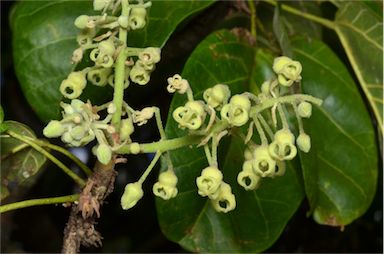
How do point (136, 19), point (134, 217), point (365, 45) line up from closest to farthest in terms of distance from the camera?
point (136, 19) → point (365, 45) → point (134, 217)

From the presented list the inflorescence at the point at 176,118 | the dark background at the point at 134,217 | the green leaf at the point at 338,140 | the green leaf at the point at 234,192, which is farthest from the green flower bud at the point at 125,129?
the dark background at the point at 134,217

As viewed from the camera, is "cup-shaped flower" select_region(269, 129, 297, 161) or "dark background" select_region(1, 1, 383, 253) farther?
"dark background" select_region(1, 1, 383, 253)

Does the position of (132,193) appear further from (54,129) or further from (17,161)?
(17,161)

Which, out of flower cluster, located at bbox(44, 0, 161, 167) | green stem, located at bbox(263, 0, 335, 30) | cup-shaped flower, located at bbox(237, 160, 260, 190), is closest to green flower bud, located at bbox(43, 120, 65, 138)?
flower cluster, located at bbox(44, 0, 161, 167)

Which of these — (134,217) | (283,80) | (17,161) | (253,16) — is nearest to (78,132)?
(283,80)

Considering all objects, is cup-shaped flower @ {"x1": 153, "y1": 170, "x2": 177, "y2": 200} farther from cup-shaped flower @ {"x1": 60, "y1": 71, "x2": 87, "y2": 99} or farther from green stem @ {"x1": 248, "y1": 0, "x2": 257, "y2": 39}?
green stem @ {"x1": 248, "y1": 0, "x2": 257, "y2": 39}

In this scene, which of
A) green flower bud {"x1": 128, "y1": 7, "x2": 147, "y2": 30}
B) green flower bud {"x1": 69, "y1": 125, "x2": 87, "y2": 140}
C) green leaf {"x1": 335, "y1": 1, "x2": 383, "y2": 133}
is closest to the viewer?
green flower bud {"x1": 69, "y1": 125, "x2": 87, "y2": 140}

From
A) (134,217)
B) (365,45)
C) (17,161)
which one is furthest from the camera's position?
(134,217)

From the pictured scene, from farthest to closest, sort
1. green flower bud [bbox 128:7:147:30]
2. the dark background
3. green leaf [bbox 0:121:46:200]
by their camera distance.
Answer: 1. the dark background
2. green leaf [bbox 0:121:46:200]
3. green flower bud [bbox 128:7:147:30]
